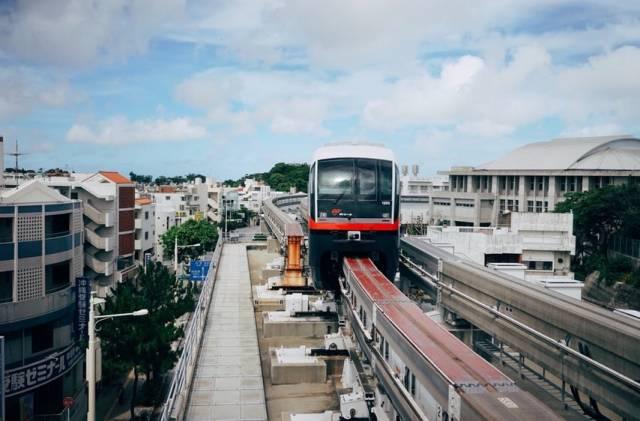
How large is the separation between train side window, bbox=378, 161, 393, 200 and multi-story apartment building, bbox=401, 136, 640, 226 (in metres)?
48.1

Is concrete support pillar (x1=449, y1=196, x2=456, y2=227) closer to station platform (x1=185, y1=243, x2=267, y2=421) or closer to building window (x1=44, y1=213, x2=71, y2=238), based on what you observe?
station platform (x1=185, y1=243, x2=267, y2=421)

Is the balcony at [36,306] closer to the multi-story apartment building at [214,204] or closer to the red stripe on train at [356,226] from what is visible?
the red stripe on train at [356,226]

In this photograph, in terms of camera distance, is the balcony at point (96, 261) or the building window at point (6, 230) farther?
the balcony at point (96, 261)

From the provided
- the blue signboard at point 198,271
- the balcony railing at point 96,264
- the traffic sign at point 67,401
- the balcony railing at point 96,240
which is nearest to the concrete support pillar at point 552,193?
the blue signboard at point 198,271

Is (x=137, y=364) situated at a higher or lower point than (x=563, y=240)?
lower

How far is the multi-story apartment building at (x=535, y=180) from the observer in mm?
60438

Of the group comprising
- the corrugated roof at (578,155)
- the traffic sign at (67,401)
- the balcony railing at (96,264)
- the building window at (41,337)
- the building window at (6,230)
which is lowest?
the traffic sign at (67,401)

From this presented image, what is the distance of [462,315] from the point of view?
43.5 ft

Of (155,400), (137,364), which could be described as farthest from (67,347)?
(155,400)

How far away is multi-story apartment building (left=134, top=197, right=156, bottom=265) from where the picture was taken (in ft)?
166

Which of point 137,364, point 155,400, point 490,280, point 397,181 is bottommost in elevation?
point 155,400

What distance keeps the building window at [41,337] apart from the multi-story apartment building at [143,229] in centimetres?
2933

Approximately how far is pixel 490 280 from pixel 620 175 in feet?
167

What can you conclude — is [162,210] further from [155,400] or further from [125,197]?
[155,400]
